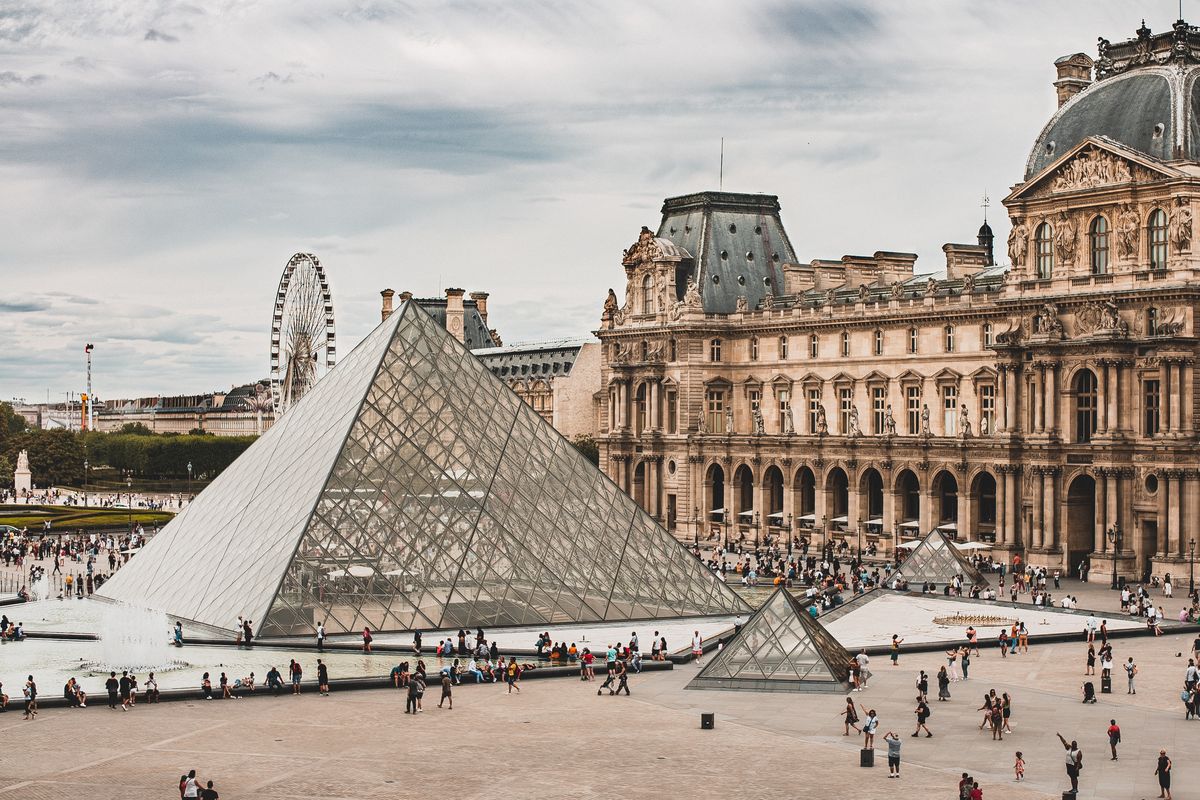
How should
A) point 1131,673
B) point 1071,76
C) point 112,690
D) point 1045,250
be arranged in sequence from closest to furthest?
point 112,690 → point 1131,673 → point 1045,250 → point 1071,76

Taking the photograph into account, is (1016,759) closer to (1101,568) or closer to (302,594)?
(302,594)

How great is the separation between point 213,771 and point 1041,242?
134ft

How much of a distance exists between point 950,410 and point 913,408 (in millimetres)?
2275

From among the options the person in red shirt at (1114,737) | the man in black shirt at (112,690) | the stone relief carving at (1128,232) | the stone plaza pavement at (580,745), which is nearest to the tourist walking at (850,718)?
the stone plaza pavement at (580,745)

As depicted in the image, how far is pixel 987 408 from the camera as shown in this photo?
2613 inches

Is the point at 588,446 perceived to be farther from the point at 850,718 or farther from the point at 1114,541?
the point at 850,718

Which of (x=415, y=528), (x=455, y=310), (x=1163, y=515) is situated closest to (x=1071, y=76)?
(x=1163, y=515)

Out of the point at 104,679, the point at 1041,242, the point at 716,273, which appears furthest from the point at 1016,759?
the point at 716,273

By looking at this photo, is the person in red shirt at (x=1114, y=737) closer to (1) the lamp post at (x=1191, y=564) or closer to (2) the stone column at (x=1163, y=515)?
(1) the lamp post at (x=1191, y=564)

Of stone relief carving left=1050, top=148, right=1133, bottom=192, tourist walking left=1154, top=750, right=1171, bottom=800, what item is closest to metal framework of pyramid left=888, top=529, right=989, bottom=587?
stone relief carving left=1050, top=148, right=1133, bottom=192

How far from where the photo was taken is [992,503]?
6669cm

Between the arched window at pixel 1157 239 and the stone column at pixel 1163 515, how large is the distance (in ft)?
22.4

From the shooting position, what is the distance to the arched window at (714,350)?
79812 mm

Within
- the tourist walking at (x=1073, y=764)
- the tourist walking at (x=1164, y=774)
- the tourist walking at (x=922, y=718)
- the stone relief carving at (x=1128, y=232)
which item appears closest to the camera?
the tourist walking at (x=1164, y=774)
